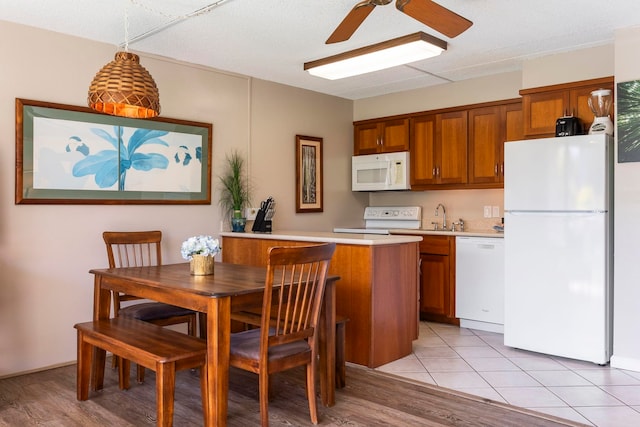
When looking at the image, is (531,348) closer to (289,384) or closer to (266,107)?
(289,384)

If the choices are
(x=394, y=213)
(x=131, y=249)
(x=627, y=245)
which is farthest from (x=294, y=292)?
(x=394, y=213)

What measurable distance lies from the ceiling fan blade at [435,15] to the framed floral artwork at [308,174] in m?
2.69

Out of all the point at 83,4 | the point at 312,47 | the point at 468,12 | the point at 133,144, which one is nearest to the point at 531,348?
the point at 468,12

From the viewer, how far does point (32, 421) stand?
2.73m

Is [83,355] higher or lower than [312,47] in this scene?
lower

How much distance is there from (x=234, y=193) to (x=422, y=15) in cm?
255

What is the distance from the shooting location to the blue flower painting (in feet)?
11.9

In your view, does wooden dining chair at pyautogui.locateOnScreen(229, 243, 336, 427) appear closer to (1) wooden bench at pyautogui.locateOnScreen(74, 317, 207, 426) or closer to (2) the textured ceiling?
(1) wooden bench at pyautogui.locateOnScreen(74, 317, 207, 426)

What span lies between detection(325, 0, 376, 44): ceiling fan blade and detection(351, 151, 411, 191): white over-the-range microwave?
8.71 ft

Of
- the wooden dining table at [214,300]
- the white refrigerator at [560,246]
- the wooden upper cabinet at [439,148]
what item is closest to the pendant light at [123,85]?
the wooden dining table at [214,300]

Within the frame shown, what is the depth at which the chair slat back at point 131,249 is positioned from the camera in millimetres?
3633

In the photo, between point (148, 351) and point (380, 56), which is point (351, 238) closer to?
point (380, 56)

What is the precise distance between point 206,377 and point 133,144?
222 cm

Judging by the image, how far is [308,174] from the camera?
17.9 feet
